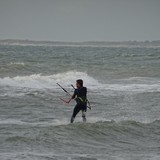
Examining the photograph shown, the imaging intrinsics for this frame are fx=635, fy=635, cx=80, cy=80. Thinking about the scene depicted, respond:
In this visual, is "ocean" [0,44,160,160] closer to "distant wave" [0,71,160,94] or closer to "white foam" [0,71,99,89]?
"distant wave" [0,71,160,94]

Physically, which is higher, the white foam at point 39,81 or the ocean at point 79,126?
the ocean at point 79,126

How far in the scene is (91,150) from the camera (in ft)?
44.6

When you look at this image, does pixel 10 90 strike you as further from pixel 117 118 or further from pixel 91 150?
pixel 91 150

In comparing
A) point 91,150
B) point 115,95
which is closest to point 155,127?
point 91,150

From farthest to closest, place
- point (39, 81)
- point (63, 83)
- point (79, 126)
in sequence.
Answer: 1. point (63, 83)
2. point (39, 81)
3. point (79, 126)

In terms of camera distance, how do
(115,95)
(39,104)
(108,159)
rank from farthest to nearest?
(115,95) → (39,104) → (108,159)

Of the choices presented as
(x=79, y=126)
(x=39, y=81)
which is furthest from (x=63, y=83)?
(x=79, y=126)

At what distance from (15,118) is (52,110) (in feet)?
8.72

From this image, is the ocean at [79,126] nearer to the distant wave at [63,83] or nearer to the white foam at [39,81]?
the distant wave at [63,83]

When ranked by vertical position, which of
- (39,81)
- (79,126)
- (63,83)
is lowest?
(63,83)

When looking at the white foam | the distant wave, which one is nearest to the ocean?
the distant wave

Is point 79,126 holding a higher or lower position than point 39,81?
higher

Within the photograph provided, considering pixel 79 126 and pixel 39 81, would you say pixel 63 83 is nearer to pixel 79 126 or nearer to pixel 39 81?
pixel 39 81

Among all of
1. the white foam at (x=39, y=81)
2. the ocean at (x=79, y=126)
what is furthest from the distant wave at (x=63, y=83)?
the ocean at (x=79, y=126)
